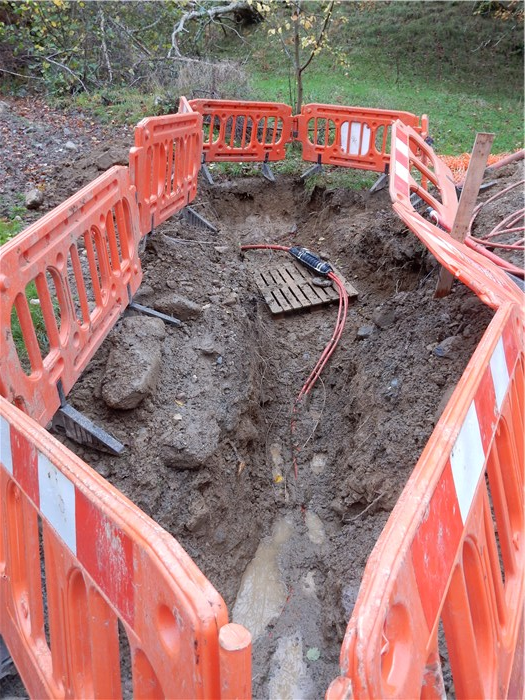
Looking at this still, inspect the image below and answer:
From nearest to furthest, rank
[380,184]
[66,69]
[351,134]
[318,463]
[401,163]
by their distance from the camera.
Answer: [318,463], [401,163], [380,184], [351,134], [66,69]

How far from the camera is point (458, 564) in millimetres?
1547

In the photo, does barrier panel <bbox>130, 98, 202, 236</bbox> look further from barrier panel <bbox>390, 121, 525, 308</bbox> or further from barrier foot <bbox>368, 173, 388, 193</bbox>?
barrier foot <bbox>368, 173, 388, 193</bbox>

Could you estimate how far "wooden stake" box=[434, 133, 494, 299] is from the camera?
12.4 feet

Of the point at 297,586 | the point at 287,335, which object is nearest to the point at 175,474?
the point at 297,586

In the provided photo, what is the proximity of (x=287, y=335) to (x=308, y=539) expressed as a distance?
9.17ft

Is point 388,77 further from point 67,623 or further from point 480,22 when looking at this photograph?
point 67,623

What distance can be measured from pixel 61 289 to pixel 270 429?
2.56 metres

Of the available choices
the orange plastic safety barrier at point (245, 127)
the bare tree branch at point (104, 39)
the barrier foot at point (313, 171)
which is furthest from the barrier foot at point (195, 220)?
the bare tree branch at point (104, 39)

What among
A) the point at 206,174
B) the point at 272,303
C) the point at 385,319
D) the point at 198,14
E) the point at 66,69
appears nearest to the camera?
the point at 385,319

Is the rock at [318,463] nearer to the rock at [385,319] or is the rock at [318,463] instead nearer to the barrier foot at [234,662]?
the rock at [385,319]

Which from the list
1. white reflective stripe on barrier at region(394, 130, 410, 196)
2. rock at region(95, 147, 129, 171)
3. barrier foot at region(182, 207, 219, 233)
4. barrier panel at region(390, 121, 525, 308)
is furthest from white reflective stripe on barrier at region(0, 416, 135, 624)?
rock at region(95, 147, 129, 171)

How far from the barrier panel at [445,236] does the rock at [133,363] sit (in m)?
2.12

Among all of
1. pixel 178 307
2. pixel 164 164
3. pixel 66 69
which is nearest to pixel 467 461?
pixel 178 307

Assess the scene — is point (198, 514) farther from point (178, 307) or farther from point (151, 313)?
point (178, 307)
